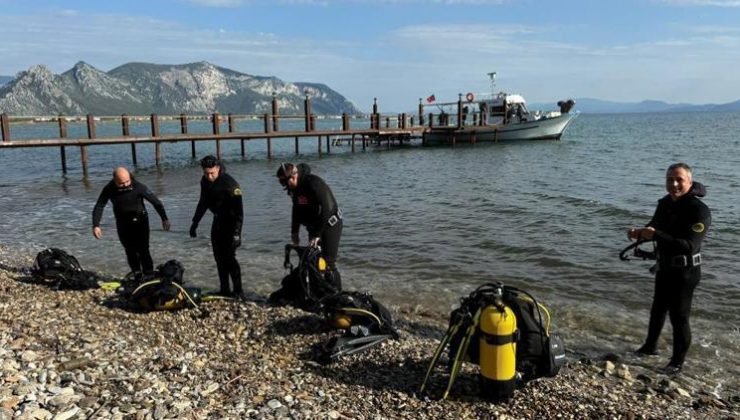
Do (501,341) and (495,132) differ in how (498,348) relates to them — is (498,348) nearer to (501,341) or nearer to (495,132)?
(501,341)

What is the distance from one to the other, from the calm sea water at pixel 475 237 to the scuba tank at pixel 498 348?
250 centimetres

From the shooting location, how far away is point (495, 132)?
44.7 m

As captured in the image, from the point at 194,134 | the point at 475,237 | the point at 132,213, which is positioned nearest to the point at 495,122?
the point at 194,134

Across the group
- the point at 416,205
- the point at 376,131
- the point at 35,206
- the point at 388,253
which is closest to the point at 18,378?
the point at 388,253

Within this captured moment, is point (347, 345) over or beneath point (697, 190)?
beneath

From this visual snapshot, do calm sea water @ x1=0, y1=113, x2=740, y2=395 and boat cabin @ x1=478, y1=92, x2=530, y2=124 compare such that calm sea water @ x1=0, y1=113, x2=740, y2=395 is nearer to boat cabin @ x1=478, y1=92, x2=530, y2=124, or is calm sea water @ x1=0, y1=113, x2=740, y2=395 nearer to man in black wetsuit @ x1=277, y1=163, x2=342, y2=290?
man in black wetsuit @ x1=277, y1=163, x2=342, y2=290

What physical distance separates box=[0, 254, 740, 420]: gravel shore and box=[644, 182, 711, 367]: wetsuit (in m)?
0.63

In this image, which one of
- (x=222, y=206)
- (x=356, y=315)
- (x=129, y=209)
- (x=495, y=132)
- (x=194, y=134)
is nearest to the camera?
(x=356, y=315)

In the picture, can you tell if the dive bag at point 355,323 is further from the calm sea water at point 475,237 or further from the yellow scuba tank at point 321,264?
the calm sea water at point 475,237

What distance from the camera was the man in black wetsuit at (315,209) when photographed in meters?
6.67

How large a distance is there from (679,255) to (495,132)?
4052cm

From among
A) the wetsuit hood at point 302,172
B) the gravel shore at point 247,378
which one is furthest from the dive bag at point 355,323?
the wetsuit hood at point 302,172

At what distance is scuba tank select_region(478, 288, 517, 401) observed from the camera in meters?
4.36

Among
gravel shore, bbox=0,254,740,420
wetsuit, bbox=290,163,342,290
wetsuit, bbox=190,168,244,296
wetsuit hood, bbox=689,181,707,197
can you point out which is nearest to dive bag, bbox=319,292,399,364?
gravel shore, bbox=0,254,740,420
